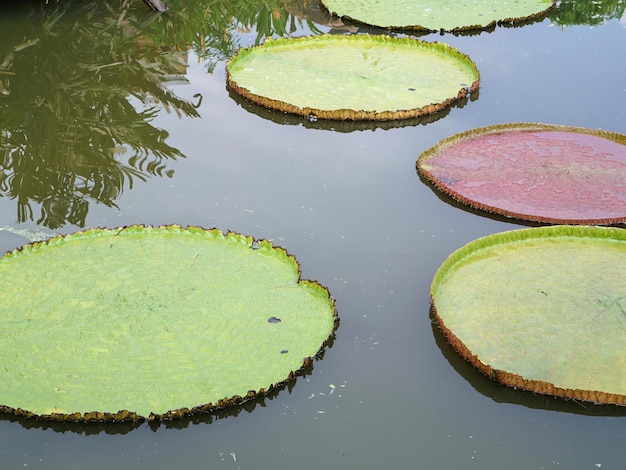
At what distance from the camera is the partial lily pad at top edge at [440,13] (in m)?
5.39

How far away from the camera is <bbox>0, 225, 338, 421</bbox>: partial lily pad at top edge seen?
2465mm

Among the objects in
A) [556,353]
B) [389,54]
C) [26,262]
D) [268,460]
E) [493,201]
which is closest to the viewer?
[268,460]

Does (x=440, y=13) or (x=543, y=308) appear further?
(x=440, y=13)

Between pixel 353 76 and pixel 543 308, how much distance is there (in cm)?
210

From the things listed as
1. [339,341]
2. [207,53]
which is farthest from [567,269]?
[207,53]

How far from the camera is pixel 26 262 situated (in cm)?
302

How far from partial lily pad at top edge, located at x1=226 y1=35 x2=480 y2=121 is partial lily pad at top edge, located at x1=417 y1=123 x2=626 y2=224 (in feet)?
1.53

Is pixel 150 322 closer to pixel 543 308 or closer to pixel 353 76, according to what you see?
pixel 543 308

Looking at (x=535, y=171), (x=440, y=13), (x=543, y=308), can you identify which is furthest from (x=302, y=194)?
(x=440, y=13)

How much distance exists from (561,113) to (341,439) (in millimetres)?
2510

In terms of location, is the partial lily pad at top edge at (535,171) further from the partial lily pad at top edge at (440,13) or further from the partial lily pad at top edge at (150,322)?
the partial lily pad at top edge at (440,13)

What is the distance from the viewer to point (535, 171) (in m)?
3.72

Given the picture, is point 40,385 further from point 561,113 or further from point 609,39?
point 609,39

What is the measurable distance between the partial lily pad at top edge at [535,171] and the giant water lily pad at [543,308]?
244 mm
